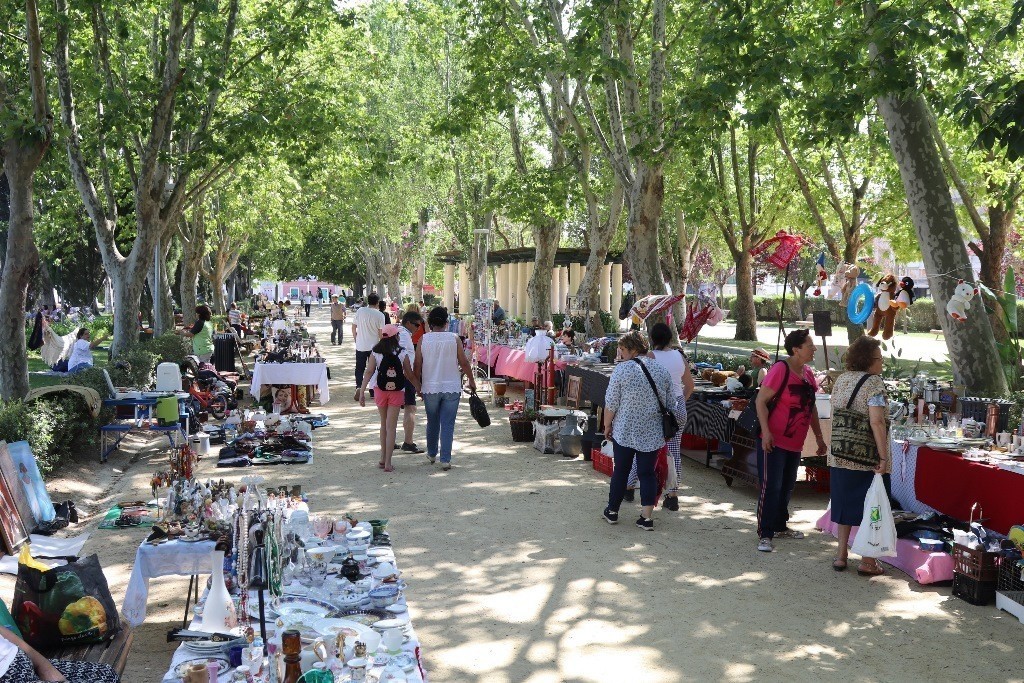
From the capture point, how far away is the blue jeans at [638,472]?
318 inches

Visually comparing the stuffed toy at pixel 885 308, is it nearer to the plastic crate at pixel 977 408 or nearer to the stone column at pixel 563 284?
the plastic crate at pixel 977 408

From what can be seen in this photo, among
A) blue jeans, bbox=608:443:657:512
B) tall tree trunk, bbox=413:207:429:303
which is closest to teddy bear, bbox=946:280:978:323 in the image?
blue jeans, bbox=608:443:657:512

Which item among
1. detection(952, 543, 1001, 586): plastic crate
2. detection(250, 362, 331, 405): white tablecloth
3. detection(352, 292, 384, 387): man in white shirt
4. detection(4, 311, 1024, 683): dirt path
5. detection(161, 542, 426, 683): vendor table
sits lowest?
detection(4, 311, 1024, 683): dirt path

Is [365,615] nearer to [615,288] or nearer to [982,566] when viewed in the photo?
[982,566]

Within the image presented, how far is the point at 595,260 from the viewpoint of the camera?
2192 cm

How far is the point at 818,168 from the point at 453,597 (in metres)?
21.4

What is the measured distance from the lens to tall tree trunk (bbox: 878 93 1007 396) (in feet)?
35.8

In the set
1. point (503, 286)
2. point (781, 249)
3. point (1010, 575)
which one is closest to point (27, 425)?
point (1010, 575)

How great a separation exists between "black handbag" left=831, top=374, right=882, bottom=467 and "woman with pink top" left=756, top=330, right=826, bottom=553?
0.44 meters

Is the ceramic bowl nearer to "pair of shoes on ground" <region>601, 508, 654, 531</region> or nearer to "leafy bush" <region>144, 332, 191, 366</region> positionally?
"pair of shoes on ground" <region>601, 508, 654, 531</region>

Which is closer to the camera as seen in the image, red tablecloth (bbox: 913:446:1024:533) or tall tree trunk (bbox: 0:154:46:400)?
red tablecloth (bbox: 913:446:1024:533)

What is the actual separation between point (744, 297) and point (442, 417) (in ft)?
77.9

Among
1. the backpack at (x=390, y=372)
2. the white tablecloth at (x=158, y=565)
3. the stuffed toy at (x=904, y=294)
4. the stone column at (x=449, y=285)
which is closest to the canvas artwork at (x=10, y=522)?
the white tablecloth at (x=158, y=565)

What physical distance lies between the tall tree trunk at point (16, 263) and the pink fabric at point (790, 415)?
734cm
